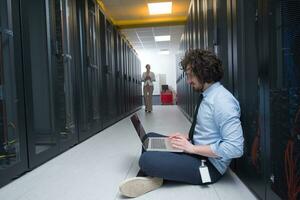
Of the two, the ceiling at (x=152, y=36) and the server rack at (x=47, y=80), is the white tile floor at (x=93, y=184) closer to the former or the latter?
the server rack at (x=47, y=80)

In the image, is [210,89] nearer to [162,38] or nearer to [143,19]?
[143,19]

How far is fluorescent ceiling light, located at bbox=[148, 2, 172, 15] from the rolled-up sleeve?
6200 mm

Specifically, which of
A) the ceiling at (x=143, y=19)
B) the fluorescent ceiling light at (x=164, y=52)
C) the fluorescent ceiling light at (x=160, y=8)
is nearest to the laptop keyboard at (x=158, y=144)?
the ceiling at (x=143, y=19)

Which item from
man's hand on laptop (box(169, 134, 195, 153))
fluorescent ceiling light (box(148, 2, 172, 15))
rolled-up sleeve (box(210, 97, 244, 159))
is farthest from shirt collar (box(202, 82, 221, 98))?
fluorescent ceiling light (box(148, 2, 172, 15))

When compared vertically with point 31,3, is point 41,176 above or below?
below

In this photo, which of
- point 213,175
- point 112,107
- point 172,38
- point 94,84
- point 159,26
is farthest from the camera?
point 172,38

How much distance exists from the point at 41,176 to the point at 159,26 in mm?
7513

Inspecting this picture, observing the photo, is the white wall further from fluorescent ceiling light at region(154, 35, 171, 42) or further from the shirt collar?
the shirt collar

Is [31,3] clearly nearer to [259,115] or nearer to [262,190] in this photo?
[259,115]

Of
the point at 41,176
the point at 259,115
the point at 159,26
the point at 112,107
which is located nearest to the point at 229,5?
the point at 259,115

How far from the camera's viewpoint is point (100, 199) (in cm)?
152

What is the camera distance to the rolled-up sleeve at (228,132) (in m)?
1.44

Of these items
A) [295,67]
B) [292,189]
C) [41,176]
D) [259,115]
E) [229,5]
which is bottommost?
[41,176]

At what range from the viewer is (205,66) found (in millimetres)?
1609
